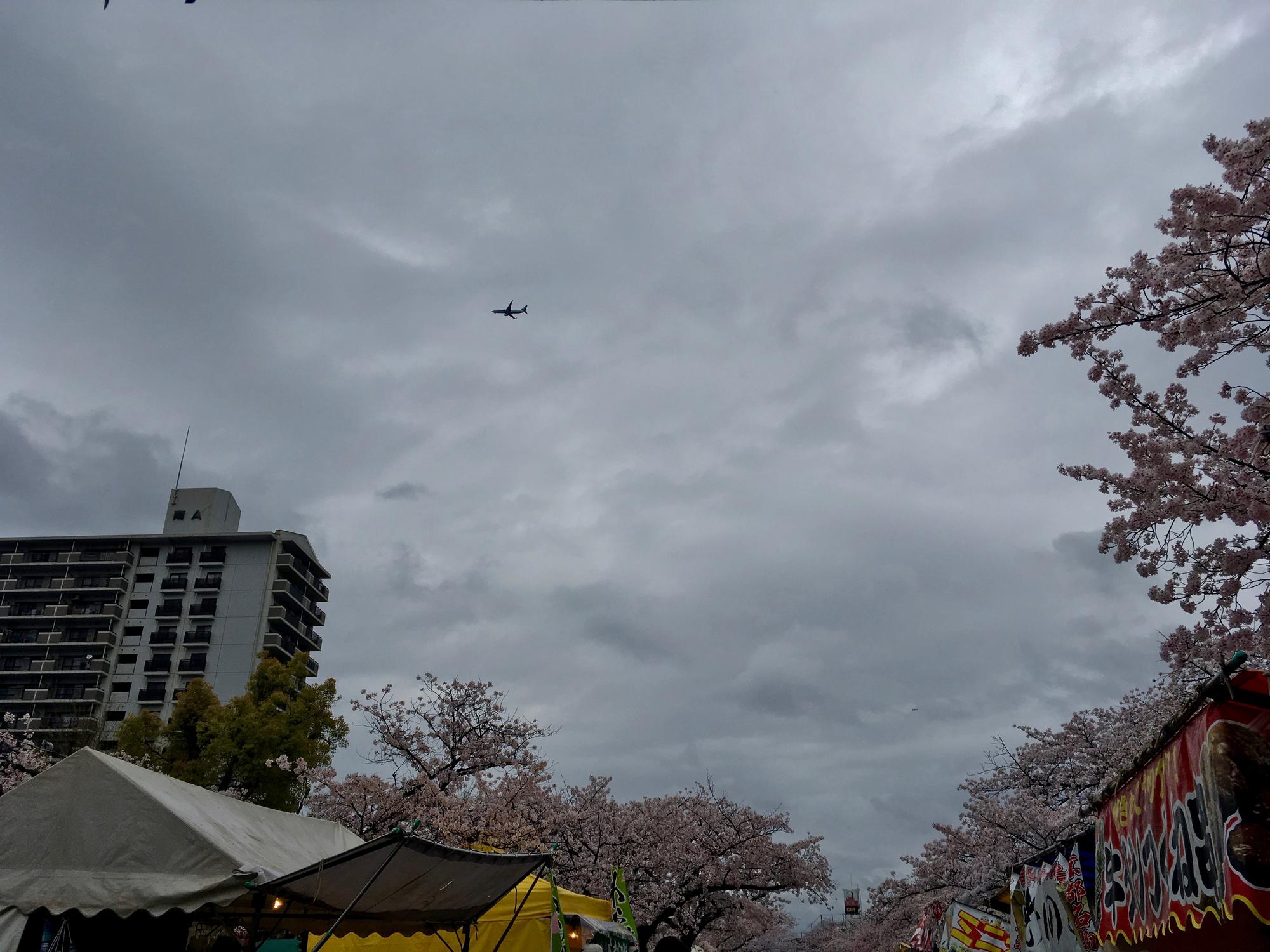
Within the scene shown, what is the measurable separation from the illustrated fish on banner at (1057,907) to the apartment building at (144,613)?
5651 cm

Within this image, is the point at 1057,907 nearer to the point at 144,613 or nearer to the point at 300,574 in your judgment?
the point at 300,574

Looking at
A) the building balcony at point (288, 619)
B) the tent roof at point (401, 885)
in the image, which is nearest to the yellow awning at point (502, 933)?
the tent roof at point (401, 885)

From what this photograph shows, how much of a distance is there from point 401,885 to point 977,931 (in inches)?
245

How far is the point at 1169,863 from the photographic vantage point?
10.2ft

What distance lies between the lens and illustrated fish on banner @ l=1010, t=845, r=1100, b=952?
541 cm

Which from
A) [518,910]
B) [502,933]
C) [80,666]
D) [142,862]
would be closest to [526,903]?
[502,933]

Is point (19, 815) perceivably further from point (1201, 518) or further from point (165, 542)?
point (165, 542)

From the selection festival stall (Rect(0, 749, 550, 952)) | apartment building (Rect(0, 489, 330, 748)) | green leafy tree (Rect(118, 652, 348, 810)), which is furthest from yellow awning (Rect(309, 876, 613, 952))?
apartment building (Rect(0, 489, 330, 748))

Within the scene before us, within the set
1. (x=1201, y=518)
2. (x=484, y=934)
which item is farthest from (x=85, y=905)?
(x=1201, y=518)

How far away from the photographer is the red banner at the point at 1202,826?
7.88 feet

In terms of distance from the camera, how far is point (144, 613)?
2319 inches

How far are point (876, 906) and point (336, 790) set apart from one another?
21433 mm

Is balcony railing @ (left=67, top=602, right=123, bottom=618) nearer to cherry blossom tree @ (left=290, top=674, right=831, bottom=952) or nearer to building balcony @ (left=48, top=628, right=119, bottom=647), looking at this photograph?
building balcony @ (left=48, top=628, right=119, bottom=647)

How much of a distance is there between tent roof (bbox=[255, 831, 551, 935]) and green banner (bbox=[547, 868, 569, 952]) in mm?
895
